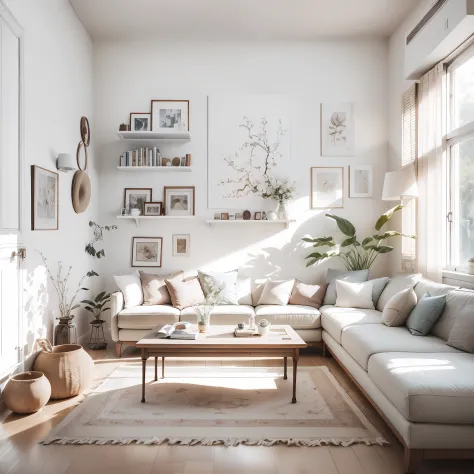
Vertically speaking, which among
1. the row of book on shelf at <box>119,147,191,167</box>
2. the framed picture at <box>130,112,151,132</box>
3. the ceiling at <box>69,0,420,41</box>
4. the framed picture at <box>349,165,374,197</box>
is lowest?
the framed picture at <box>349,165,374,197</box>

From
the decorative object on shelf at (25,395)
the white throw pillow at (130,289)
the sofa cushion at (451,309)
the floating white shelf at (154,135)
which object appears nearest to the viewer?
the decorative object on shelf at (25,395)

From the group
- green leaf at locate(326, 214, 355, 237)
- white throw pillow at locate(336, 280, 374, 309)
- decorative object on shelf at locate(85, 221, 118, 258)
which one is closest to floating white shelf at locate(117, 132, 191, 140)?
decorative object on shelf at locate(85, 221, 118, 258)

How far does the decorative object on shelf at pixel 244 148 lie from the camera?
567cm

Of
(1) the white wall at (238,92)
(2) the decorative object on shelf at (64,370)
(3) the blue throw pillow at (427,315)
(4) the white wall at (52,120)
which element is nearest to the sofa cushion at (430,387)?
(3) the blue throw pillow at (427,315)

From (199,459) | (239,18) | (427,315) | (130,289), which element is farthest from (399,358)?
(239,18)

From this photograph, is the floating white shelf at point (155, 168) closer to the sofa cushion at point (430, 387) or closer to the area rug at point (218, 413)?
the area rug at point (218, 413)

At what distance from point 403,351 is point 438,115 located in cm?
249

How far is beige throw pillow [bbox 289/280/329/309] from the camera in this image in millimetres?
5105

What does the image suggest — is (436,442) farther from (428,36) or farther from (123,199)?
(123,199)

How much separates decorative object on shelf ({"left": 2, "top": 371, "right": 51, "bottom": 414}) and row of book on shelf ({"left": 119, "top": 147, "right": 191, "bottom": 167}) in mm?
2968

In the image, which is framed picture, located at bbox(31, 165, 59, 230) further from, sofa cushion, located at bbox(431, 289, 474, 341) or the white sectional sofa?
sofa cushion, located at bbox(431, 289, 474, 341)

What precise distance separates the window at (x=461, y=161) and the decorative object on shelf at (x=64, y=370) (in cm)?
344

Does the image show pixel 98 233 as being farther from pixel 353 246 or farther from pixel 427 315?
pixel 427 315

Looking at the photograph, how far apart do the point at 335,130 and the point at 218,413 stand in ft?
12.6
